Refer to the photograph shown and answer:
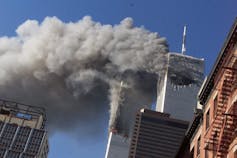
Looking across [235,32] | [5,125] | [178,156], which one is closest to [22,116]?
[5,125]

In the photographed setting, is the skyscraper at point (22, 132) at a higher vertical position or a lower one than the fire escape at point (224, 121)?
higher

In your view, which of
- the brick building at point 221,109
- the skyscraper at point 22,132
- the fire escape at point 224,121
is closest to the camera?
the fire escape at point 224,121

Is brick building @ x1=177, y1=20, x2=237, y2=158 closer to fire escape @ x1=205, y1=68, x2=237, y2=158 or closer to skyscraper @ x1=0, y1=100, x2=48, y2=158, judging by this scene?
fire escape @ x1=205, y1=68, x2=237, y2=158

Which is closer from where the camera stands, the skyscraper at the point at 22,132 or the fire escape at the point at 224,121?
the fire escape at the point at 224,121

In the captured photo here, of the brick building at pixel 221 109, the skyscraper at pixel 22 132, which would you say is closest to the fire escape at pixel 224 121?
the brick building at pixel 221 109

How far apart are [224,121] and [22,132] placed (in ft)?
513

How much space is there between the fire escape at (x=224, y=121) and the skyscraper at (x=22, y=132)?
142 m

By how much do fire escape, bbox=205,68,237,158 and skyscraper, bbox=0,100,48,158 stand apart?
14201 centimetres

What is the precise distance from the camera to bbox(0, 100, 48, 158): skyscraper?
170500 millimetres

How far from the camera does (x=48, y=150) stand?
191750 mm

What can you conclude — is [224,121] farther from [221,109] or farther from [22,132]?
[22,132]

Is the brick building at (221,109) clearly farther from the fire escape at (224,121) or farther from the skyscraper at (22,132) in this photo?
the skyscraper at (22,132)

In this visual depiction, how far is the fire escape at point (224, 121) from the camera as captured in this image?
29469mm

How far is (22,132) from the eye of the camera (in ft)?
589
